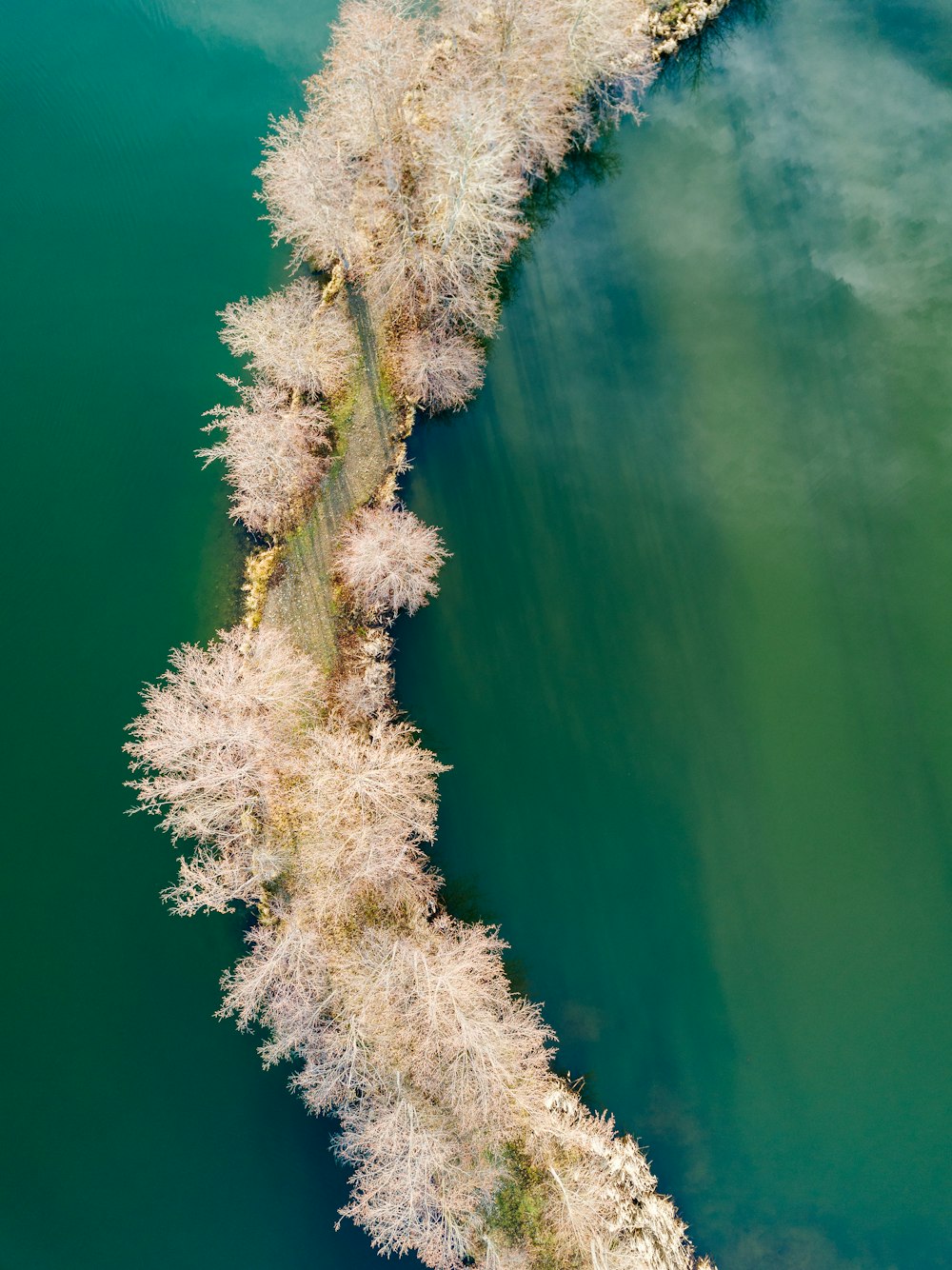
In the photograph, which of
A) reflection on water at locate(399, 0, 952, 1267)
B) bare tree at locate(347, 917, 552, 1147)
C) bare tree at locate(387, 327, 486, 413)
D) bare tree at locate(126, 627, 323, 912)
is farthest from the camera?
reflection on water at locate(399, 0, 952, 1267)

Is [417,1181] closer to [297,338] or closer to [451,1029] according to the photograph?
[451,1029]

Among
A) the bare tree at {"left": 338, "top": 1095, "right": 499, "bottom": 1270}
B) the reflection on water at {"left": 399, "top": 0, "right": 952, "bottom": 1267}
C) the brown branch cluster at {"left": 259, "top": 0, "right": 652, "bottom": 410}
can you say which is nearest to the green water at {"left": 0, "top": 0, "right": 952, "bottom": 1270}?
the reflection on water at {"left": 399, "top": 0, "right": 952, "bottom": 1267}

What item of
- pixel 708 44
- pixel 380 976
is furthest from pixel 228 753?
pixel 708 44

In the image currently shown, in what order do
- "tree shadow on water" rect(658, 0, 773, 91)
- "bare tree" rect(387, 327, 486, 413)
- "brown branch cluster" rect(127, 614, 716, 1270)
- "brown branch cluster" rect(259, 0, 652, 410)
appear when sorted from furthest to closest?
"tree shadow on water" rect(658, 0, 773, 91) → "bare tree" rect(387, 327, 486, 413) → "brown branch cluster" rect(259, 0, 652, 410) → "brown branch cluster" rect(127, 614, 716, 1270)

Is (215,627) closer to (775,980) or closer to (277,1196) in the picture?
(277,1196)

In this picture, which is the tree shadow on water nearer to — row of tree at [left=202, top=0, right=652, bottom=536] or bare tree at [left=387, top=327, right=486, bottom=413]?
row of tree at [left=202, top=0, right=652, bottom=536]

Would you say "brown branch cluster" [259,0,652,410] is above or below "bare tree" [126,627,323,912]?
above
